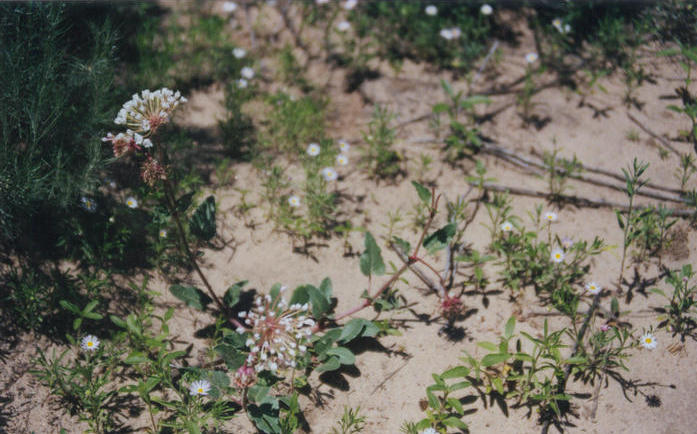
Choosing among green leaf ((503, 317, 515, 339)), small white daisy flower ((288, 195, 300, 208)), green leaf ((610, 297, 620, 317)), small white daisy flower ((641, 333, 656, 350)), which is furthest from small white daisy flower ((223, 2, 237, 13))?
small white daisy flower ((641, 333, 656, 350))

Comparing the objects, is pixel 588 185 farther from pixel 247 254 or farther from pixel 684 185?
pixel 247 254

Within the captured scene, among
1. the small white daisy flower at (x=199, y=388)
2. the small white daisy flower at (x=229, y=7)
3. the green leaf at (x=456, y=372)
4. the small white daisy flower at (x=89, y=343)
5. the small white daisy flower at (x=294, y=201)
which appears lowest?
the green leaf at (x=456, y=372)

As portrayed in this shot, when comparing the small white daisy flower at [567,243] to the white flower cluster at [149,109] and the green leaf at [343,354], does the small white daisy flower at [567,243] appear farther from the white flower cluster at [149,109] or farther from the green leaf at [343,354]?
the white flower cluster at [149,109]

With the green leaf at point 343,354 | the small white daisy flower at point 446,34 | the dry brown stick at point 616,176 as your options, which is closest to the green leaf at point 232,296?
the green leaf at point 343,354

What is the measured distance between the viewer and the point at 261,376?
2875mm

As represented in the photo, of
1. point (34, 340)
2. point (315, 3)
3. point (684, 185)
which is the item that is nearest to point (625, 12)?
point (684, 185)

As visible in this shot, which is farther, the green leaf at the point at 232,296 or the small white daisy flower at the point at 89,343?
the green leaf at the point at 232,296

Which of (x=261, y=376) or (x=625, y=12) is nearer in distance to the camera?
(x=261, y=376)

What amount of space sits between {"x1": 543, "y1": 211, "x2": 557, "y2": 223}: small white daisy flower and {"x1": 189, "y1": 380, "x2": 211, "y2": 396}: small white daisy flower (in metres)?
2.37

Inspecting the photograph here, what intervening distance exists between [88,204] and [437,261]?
225 centimetres

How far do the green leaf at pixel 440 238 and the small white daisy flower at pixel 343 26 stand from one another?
2.69m

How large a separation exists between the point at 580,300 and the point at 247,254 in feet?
7.07

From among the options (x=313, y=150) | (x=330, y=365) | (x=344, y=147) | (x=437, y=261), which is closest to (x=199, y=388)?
A: (x=330, y=365)

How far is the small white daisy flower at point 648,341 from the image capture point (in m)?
2.95
